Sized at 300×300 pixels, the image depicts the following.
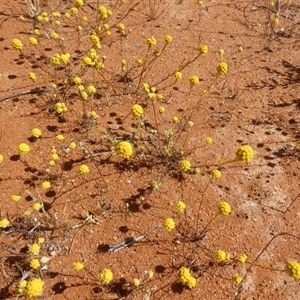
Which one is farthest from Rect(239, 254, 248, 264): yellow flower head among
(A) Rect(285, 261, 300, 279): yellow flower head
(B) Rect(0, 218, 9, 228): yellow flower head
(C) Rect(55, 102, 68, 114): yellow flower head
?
(C) Rect(55, 102, 68, 114): yellow flower head

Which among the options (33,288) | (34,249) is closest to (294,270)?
(33,288)

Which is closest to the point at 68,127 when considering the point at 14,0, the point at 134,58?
the point at 134,58

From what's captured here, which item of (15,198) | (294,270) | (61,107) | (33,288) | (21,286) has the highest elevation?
(61,107)

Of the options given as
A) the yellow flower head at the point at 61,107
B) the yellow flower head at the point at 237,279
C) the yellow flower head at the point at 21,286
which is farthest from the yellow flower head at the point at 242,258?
the yellow flower head at the point at 61,107

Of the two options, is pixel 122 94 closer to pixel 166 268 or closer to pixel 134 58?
pixel 134 58

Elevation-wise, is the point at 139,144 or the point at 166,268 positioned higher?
the point at 139,144

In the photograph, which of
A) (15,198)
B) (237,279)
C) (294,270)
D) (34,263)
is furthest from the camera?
(15,198)

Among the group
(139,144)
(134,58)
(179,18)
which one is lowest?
(139,144)

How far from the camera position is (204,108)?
16.4 feet

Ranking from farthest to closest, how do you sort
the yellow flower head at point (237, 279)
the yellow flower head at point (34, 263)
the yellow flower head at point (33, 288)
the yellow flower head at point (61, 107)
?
the yellow flower head at point (61, 107) < the yellow flower head at point (237, 279) < the yellow flower head at point (34, 263) < the yellow flower head at point (33, 288)

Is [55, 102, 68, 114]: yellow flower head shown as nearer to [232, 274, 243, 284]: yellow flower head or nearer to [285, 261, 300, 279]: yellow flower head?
[232, 274, 243, 284]: yellow flower head

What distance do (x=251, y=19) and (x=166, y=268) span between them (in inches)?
229

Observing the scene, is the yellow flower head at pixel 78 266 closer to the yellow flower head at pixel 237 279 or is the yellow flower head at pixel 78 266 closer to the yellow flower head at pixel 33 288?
the yellow flower head at pixel 33 288

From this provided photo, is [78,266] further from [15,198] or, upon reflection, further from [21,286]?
[15,198]
